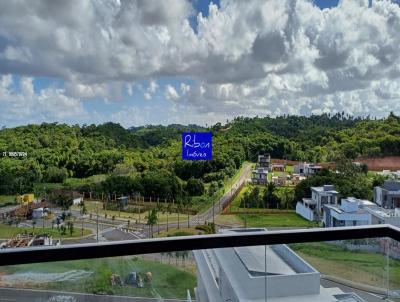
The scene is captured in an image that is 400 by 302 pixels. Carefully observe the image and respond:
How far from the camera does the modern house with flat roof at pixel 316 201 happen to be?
8449mm

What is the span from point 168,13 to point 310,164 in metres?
4.48

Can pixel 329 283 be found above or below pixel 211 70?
below

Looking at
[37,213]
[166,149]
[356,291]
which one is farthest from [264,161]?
[356,291]

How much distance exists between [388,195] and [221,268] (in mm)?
8198

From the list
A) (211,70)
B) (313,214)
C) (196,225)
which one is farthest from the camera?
(211,70)

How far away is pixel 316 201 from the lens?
8680mm

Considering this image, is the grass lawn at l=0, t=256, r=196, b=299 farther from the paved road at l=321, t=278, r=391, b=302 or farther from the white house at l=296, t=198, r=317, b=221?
the white house at l=296, t=198, r=317, b=221

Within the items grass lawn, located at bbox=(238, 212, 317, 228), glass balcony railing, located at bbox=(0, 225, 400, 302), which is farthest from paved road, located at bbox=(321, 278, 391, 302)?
grass lawn, located at bbox=(238, 212, 317, 228)

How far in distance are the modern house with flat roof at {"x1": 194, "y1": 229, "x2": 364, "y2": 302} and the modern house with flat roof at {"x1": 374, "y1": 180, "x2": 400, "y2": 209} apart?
7.17m

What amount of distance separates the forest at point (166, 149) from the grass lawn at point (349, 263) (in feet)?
24.8

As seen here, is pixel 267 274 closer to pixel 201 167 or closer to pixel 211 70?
pixel 201 167

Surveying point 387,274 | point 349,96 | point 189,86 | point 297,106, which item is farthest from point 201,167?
point 387,274

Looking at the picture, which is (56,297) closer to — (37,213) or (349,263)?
(349,263)

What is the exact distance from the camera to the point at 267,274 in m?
1.24
